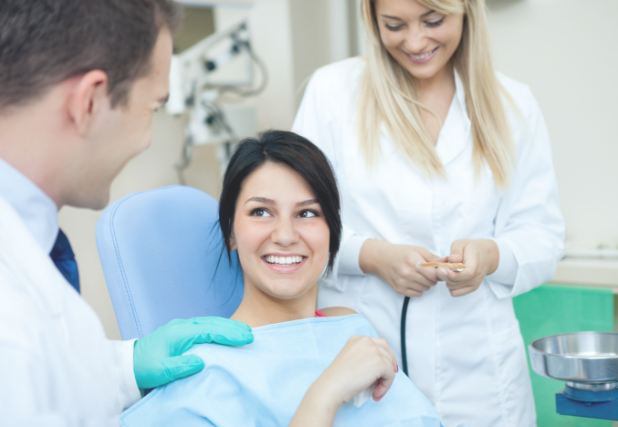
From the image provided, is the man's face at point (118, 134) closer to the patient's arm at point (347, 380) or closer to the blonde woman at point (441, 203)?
the patient's arm at point (347, 380)

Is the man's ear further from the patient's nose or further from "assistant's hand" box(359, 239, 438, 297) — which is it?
"assistant's hand" box(359, 239, 438, 297)

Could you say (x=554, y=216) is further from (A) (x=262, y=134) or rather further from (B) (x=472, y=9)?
(A) (x=262, y=134)

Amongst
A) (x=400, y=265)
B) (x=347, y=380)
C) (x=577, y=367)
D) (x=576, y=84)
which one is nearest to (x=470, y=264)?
(x=400, y=265)

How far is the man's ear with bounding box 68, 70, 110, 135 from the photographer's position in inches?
37.0

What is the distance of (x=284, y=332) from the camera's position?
1.59 m

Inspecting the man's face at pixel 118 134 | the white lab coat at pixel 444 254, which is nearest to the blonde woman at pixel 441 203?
the white lab coat at pixel 444 254

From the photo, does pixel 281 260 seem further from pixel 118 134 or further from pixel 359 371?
pixel 118 134

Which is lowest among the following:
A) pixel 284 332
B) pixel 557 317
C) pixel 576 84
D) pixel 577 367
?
pixel 557 317

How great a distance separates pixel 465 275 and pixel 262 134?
52 cm

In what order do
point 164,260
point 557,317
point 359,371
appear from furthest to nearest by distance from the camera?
point 557,317 < point 164,260 < point 359,371

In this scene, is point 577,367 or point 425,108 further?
point 425,108

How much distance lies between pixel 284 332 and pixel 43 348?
0.80 metres

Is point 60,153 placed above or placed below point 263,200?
above

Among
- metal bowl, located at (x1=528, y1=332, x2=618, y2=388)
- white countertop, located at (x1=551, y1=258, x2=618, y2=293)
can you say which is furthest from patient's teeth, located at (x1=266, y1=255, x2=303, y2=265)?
white countertop, located at (x1=551, y1=258, x2=618, y2=293)
